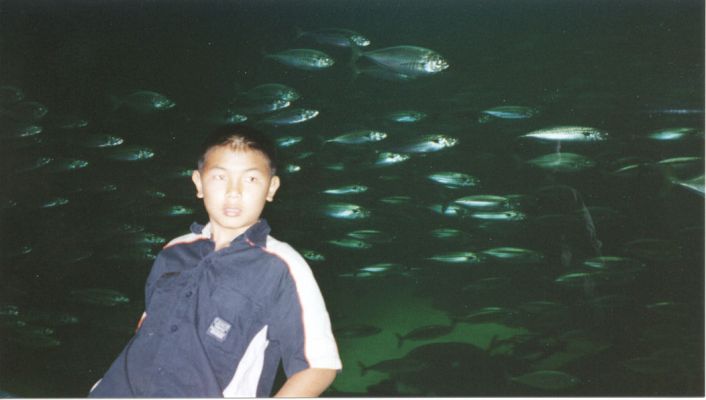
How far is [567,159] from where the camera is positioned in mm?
4363

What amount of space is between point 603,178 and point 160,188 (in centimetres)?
529

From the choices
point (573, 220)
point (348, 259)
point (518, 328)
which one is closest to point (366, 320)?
point (348, 259)

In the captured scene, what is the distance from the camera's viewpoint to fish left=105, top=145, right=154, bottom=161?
475 cm

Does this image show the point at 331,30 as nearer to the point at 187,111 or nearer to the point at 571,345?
the point at 187,111

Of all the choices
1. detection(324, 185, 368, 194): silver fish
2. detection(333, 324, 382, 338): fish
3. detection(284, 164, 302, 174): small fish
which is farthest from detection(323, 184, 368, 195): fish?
detection(333, 324, 382, 338): fish

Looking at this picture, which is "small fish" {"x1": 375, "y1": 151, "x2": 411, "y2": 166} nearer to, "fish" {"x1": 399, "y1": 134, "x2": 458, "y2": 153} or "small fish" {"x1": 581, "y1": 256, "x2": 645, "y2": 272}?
"fish" {"x1": 399, "y1": 134, "x2": 458, "y2": 153}

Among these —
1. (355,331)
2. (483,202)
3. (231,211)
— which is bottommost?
(355,331)

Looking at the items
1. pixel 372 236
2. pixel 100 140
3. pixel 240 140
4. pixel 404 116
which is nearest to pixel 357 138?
pixel 404 116

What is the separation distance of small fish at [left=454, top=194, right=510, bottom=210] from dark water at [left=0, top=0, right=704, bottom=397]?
6.4 inches

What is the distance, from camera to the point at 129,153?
4.79 m

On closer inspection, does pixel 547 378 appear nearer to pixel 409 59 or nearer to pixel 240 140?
pixel 409 59

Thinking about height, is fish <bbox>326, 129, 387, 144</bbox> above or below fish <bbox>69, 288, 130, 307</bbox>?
above

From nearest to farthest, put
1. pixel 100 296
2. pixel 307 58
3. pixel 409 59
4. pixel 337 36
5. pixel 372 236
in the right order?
pixel 409 59 < pixel 337 36 < pixel 307 58 < pixel 100 296 < pixel 372 236

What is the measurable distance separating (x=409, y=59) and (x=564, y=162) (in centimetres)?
176
